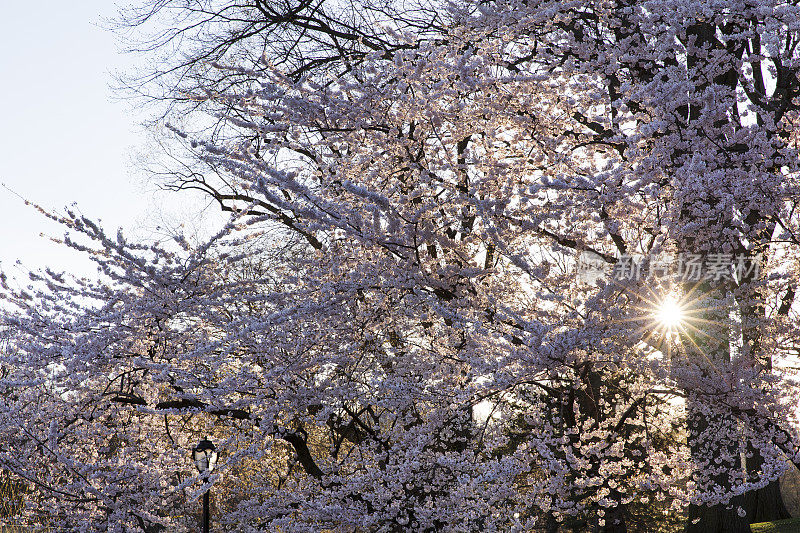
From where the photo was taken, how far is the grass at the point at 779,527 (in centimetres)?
1117

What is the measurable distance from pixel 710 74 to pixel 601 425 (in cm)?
352

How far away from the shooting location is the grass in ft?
36.6

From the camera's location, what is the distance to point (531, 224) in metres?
5.62

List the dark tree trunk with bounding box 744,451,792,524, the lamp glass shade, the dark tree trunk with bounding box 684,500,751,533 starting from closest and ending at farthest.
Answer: the lamp glass shade
the dark tree trunk with bounding box 684,500,751,533
the dark tree trunk with bounding box 744,451,792,524

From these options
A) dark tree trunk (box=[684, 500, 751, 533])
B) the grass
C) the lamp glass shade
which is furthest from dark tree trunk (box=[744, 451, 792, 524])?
the lamp glass shade

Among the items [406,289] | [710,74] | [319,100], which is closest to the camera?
[710,74]

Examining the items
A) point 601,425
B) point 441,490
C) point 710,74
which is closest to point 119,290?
point 441,490

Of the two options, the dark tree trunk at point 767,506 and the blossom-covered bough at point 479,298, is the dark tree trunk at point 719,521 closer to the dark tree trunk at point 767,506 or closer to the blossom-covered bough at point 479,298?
the blossom-covered bough at point 479,298

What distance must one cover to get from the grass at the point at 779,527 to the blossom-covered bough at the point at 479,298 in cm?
356

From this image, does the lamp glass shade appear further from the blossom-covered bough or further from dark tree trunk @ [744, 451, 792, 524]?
dark tree trunk @ [744, 451, 792, 524]

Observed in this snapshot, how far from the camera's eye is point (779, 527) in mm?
11594

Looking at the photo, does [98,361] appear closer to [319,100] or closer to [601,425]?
[319,100]

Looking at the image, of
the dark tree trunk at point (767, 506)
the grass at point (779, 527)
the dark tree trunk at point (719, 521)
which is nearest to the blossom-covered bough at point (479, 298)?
the dark tree trunk at point (719, 521)

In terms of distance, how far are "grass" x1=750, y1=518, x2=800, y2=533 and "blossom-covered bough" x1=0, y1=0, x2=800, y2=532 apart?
3557mm
